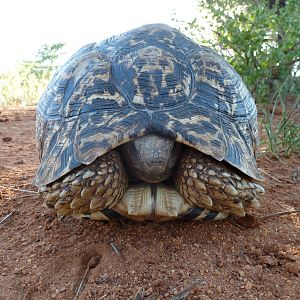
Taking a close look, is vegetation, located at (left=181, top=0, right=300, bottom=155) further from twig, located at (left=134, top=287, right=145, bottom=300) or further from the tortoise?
twig, located at (left=134, top=287, right=145, bottom=300)

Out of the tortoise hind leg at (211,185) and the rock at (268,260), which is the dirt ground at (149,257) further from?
the tortoise hind leg at (211,185)

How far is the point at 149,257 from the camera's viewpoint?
200 centimetres

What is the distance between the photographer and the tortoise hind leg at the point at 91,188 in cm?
197

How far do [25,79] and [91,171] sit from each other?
23.0ft

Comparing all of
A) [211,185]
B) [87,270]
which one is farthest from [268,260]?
[87,270]

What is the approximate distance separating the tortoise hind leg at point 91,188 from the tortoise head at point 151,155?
0.21 feet

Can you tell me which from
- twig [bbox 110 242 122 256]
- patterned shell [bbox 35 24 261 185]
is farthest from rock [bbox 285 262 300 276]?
twig [bbox 110 242 122 256]

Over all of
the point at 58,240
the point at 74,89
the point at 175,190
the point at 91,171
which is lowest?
the point at 58,240

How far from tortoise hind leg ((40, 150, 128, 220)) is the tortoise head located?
2.6 inches

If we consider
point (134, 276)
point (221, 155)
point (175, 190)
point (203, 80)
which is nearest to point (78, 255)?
point (134, 276)

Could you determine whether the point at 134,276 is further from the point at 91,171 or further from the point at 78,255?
the point at 91,171

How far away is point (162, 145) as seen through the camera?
78.0 inches

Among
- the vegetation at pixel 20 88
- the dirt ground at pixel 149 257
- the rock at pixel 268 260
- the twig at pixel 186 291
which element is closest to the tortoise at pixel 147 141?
the dirt ground at pixel 149 257

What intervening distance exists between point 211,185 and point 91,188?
56cm
